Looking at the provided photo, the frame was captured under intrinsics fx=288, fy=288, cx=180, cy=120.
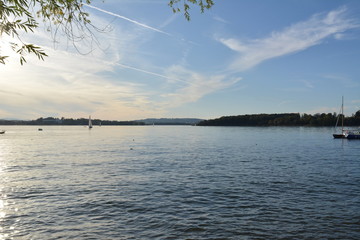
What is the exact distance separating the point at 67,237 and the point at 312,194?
2019cm

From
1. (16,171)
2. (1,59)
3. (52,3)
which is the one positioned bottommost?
(16,171)

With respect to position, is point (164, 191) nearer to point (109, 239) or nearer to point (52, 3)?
point (109, 239)

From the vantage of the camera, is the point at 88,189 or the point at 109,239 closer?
the point at 109,239

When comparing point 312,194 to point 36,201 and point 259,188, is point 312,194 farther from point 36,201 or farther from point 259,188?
point 36,201

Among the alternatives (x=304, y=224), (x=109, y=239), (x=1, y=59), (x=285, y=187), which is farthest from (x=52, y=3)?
(x=285, y=187)

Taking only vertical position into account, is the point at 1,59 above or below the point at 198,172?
above

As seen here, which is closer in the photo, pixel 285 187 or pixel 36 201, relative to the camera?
pixel 36 201

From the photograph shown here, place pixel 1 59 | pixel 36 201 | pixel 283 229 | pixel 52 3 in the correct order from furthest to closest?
pixel 36 201
pixel 283 229
pixel 52 3
pixel 1 59

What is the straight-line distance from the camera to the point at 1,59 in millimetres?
9344

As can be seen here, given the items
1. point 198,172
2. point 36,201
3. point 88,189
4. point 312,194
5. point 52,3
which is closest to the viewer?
point 52,3

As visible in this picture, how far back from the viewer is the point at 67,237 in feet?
51.2

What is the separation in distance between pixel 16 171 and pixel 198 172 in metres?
24.5

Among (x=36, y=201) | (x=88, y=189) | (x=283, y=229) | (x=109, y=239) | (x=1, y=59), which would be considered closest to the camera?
(x=1, y=59)

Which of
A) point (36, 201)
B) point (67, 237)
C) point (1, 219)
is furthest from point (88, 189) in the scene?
point (67, 237)
